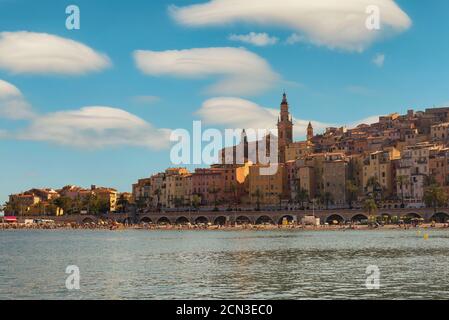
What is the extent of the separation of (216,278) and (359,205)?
367ft

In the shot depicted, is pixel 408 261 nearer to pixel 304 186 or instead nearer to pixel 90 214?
pixel 304 186

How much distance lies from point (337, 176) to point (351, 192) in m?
7.11

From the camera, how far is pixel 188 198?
607ft

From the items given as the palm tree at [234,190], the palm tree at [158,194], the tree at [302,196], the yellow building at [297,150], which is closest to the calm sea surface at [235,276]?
the tree at [302,196]

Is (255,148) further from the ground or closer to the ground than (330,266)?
further from the ground

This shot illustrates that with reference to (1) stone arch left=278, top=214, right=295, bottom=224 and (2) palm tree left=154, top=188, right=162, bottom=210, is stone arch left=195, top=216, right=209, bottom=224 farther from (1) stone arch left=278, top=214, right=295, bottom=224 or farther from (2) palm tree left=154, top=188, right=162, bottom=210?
(1) stone arch left=278, top=214, right=295, bottom=224

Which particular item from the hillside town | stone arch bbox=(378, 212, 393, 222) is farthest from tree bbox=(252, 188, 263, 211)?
stone arch bbox=(378, 212, 393, 222)

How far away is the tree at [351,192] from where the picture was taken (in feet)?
486

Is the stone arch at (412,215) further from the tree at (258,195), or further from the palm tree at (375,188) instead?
the tree at (258,195)

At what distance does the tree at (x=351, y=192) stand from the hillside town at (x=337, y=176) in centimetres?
22

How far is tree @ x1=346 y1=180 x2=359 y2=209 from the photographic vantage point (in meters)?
148
